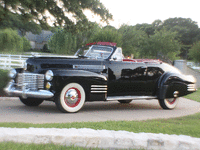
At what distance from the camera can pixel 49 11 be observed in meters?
13.0

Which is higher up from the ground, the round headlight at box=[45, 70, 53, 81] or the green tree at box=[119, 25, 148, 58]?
the green tree at box=[119, 25, 148, 58]

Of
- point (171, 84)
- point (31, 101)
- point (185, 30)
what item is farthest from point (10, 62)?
point (185, 30)

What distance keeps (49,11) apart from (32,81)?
24.1 feet

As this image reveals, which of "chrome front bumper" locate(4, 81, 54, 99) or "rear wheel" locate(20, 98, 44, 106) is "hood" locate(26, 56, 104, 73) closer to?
"chrome front bumper" locate(4, 81, 54, 99)

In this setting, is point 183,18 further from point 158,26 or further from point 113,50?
point 113,50

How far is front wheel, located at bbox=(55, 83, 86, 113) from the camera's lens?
6.40 m

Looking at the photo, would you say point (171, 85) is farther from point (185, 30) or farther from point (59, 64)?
point (185, 30)

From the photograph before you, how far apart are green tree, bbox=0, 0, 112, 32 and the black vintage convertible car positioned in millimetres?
4871

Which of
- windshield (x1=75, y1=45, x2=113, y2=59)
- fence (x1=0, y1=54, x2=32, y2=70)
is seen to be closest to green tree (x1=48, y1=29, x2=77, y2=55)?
fence (x1=0, y1=54, x2=32, y2=70)

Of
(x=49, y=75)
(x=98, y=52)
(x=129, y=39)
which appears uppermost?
(x=129, y=39)

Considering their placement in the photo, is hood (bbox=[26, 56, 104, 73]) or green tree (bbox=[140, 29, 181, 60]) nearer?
hood (bbox=[26, 56, 104, 73])

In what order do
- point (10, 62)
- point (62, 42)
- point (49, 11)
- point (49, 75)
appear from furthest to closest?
point (62, 42)
point (10, 62)
point (49, 11)
point (49, 75)

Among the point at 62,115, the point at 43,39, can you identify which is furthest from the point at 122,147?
the point at 43,39

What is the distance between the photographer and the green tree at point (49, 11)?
37.8ft
